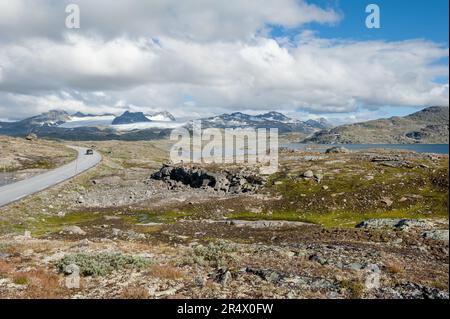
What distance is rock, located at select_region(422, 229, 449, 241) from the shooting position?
35.7m

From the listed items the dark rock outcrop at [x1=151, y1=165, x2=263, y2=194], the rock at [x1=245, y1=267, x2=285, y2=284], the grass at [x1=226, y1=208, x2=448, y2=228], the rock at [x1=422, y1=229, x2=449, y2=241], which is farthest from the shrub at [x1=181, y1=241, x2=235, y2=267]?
the dark rock outcrop at [x1=151, y1=165, x2=263, y2=194]

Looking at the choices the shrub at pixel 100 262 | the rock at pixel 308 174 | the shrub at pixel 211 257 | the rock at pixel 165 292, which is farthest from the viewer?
the rock at pixel 308 174

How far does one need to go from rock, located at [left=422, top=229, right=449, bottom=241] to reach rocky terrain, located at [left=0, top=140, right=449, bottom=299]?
0.10m

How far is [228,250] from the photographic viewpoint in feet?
100

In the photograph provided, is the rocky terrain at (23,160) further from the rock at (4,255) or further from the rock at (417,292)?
the rock at (417,292)

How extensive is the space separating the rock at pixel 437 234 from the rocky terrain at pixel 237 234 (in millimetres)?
103

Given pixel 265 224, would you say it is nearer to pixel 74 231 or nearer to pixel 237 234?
pixel 237 234

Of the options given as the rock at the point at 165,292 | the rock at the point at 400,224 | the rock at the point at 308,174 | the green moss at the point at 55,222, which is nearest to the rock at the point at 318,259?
the rock at the point at 165,292

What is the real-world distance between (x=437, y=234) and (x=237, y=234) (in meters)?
21.8

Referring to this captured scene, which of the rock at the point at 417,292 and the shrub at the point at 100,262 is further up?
the rock at the point at 417,292

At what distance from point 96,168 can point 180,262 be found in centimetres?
9819

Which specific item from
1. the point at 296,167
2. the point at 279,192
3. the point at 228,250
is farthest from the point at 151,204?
the point at 228,250

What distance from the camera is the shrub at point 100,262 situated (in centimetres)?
2427
